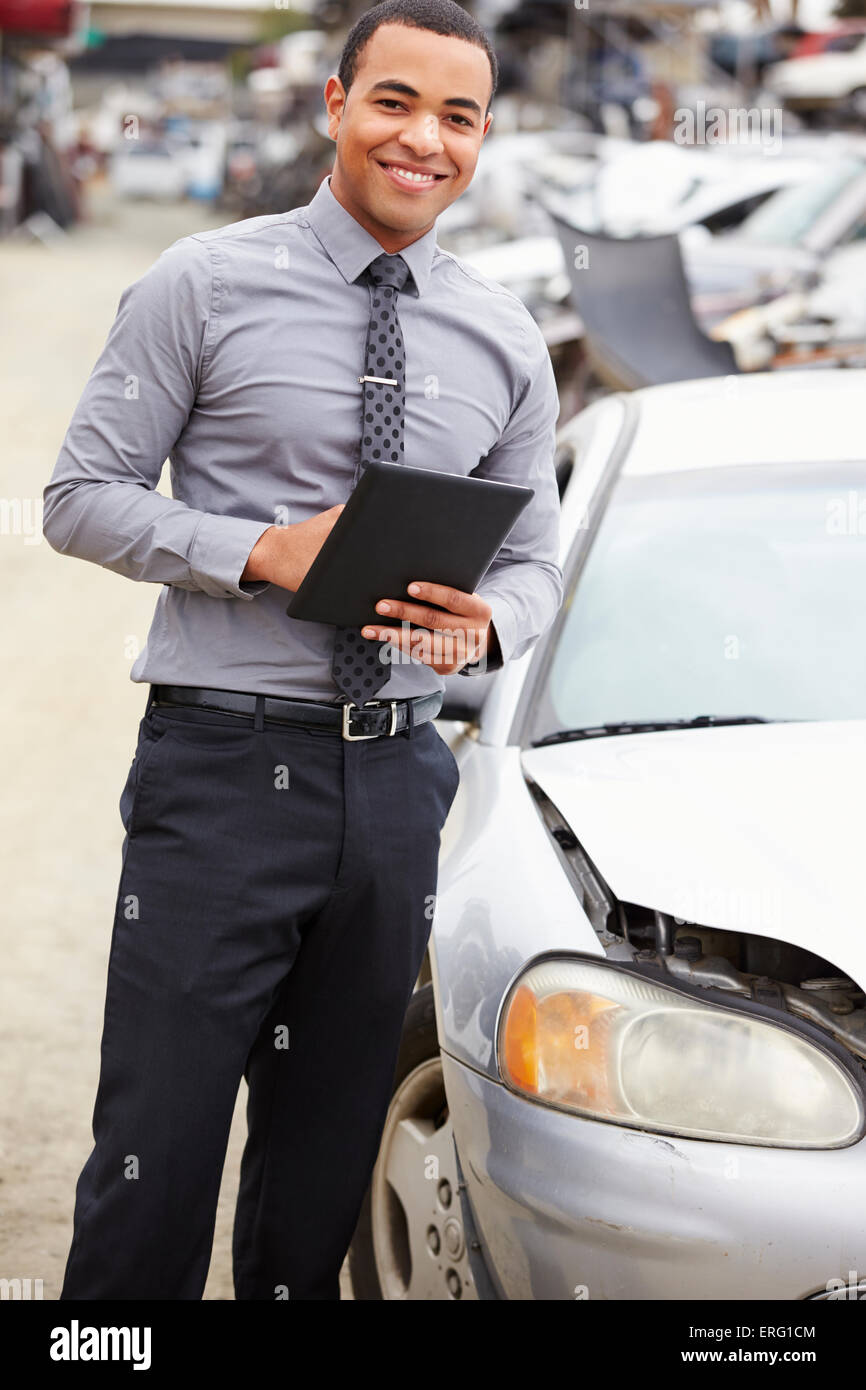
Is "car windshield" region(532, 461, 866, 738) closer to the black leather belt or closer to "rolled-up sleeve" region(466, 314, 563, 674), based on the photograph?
"rolled-up sleeve" region(466, 314, 563, 674)

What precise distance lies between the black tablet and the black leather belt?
132 millimetres

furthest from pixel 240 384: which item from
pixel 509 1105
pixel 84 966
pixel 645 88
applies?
pixel 645 88

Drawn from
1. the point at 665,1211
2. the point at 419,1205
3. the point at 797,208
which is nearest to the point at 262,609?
the point at 665,1211

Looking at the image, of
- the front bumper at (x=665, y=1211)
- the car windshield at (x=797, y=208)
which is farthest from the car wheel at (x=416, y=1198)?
the car windshield at (x=797, y=208)

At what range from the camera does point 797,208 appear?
10.5 m

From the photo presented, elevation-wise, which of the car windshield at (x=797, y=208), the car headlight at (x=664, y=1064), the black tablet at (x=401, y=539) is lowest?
the car headlight at (x=664, y=1064)

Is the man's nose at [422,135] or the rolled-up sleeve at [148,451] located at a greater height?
the man's nose at [422,135]

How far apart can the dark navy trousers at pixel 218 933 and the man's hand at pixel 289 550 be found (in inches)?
7.5

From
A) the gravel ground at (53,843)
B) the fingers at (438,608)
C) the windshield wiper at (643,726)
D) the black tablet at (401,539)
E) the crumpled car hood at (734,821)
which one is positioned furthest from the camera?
the gravel ground at (53,843)

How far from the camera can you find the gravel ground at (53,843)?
3.05 meters

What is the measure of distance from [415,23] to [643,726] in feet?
3.71

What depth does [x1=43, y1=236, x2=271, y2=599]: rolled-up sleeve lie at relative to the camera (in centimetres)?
181

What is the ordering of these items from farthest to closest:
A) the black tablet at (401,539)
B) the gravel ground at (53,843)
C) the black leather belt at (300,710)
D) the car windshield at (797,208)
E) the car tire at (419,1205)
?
the car windshield at (797,208) < the gravel ground at (53,843) < the car tire at (419,1205) < the black leather belt at (300,710) < the black tablet at (401,539)

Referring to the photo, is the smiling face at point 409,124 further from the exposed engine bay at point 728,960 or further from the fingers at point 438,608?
the exposed engine bay at point 728,960
